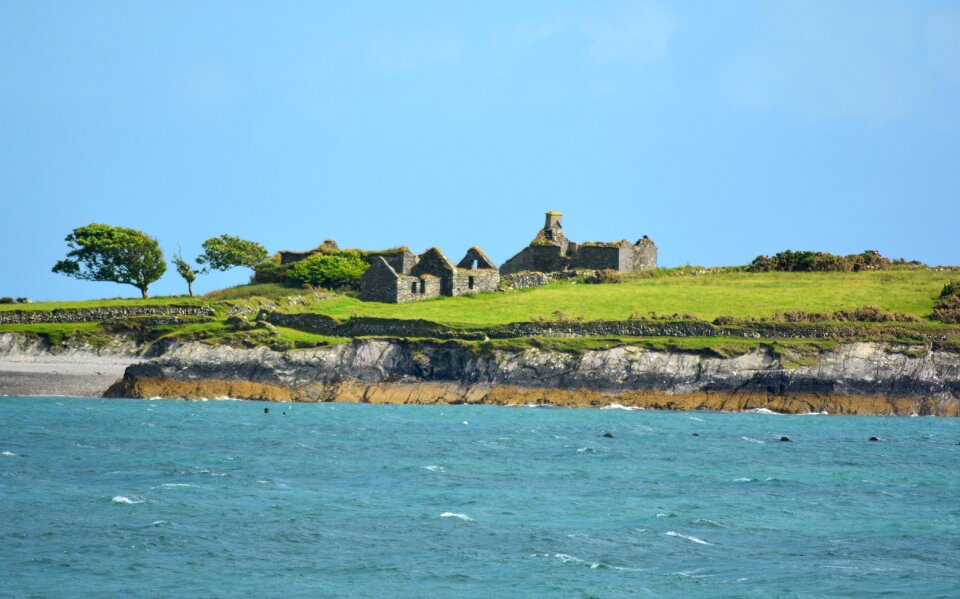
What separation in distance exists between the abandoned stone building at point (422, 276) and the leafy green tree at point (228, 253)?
42.4ft

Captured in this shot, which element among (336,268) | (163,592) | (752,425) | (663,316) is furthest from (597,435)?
(336,268)

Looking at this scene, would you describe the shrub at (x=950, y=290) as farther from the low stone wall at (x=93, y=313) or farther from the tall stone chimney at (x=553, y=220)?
the low stone wall at (x=93, y=313)

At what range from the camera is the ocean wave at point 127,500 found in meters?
37.5

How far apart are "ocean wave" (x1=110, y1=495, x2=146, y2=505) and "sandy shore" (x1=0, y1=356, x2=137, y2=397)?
4512 centimetres

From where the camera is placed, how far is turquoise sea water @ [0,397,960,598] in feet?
95.9

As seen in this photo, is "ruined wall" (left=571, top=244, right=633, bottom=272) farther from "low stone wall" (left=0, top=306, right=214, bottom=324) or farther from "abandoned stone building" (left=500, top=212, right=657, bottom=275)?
"low stone wall" (left=0, top=306, right=214, bottom=324)

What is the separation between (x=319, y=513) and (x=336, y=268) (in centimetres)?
6921

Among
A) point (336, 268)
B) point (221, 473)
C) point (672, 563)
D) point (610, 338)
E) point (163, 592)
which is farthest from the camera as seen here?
point (336, 268)

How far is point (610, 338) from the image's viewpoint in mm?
81250

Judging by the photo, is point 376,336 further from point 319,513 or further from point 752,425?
point 319,513

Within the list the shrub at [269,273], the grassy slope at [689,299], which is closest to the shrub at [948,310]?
the grassy slope at [689,299]

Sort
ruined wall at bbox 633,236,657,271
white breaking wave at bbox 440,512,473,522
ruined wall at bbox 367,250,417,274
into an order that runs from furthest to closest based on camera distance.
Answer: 1. ruined wall at bbox 633,236,657,271
2. ruined wall at bbox 367,250,417,274
3. white breaking wave at bbox 440,512,473,522

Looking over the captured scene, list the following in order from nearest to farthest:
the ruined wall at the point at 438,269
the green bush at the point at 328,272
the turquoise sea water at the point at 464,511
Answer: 1. the turquoise sea water at the point at 464,511
2. the ruined wall at the point at 438,269
3. the green bush at the point at 328,272

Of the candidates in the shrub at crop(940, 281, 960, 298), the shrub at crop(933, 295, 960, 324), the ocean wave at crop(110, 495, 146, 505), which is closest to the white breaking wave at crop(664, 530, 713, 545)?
the ocean wave at crop(110, 495, 146, 505)
